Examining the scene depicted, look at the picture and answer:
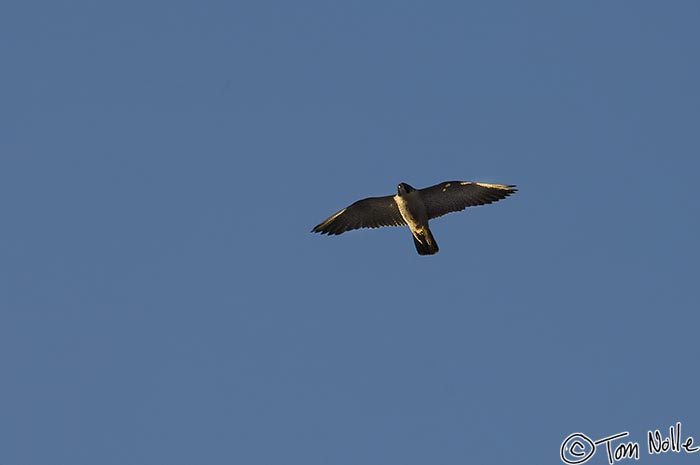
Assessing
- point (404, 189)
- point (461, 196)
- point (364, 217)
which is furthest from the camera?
point (364, 217)

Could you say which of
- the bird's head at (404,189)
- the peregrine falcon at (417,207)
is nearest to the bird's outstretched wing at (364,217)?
the peregrine falcon at (417,207)

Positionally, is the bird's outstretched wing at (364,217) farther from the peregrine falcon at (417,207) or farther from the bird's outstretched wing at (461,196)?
the bird's outstretched wing at (461,196)

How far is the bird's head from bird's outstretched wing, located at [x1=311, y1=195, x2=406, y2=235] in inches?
34.4

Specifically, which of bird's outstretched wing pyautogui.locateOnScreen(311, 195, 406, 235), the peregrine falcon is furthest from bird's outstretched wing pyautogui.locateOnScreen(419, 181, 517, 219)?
bird's outstretched wing pyautogui.locateOnScreen(311, 195, 406, 235)

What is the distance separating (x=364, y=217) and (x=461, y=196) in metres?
2.72

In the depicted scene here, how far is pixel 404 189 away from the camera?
87.1 feet

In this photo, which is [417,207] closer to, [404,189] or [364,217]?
[404,189]

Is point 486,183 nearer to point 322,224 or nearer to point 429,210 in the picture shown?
point 429,210

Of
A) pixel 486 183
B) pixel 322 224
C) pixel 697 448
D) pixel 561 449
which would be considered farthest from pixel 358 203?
pixel 697 448

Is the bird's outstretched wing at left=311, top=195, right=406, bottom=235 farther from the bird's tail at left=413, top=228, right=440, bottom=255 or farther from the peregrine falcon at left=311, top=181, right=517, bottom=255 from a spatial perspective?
the bird's tail at left=413, top=228, right=440, bottom=255

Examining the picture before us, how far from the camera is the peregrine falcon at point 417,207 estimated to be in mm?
26688

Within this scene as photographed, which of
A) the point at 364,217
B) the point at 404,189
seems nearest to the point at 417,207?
the point at 404,189

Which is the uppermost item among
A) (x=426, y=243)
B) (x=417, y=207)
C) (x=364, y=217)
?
(x=364, y=217)

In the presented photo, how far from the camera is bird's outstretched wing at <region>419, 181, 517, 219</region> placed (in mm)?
27019
